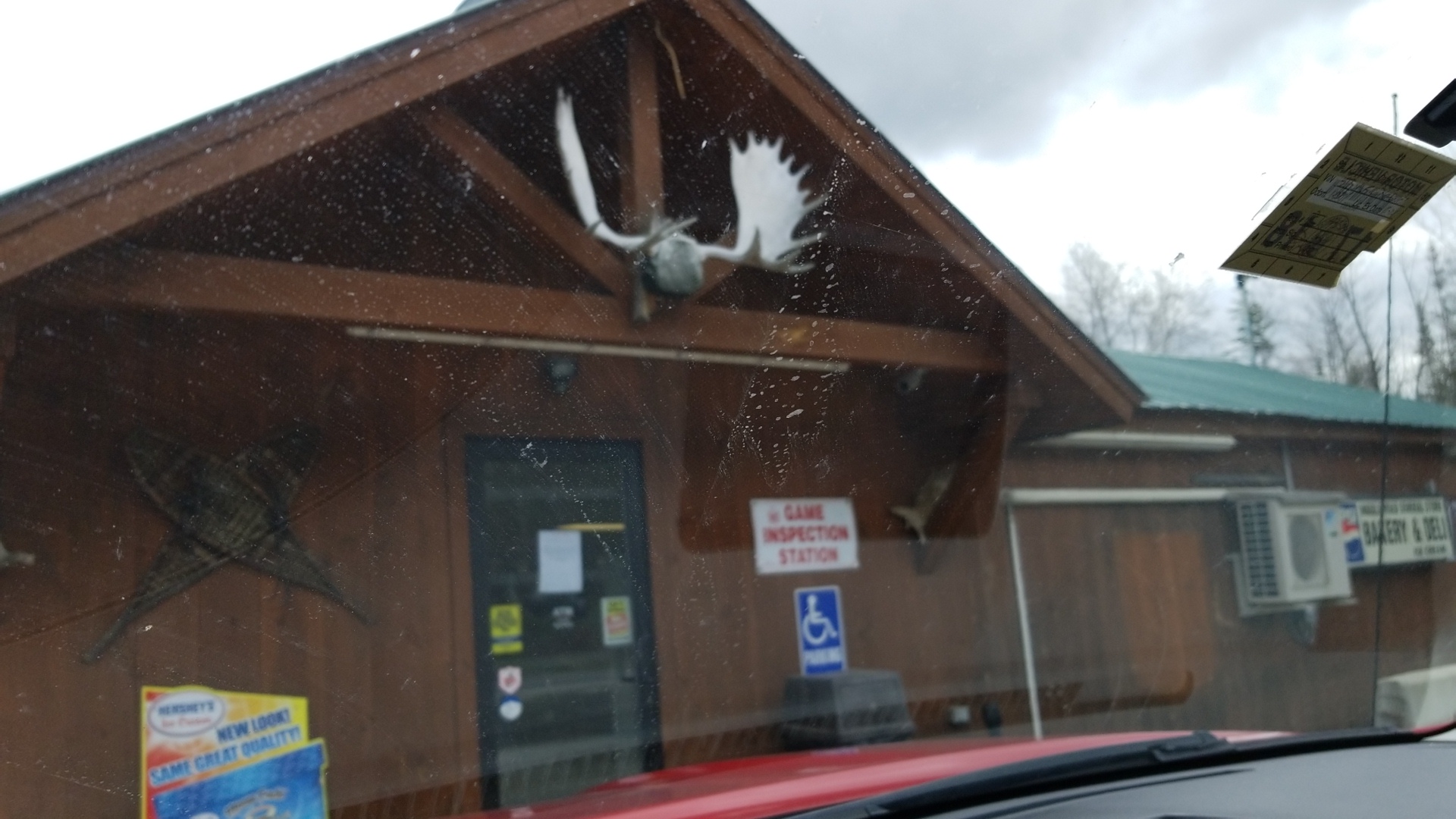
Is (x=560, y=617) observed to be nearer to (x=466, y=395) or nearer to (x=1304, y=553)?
(x=466, y=395)

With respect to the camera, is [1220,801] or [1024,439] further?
[1024,439]

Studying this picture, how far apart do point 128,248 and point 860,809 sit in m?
3.08

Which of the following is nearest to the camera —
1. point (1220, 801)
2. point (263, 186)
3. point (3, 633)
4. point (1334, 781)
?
point (1220, 801)

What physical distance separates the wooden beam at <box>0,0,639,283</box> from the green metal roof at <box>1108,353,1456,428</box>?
2705 millimetres

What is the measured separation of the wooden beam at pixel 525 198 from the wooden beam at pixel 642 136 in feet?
0.67

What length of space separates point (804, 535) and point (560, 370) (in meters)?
1.42

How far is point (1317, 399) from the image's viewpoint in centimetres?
488

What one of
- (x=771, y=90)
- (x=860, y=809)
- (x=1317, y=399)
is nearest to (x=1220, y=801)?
(x=860, y=809)

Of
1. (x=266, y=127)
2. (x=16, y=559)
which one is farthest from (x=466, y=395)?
(x=16, y=559)

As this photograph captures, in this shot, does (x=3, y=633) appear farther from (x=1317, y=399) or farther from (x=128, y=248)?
(x=1317, y=399)

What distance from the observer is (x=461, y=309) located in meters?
4.57

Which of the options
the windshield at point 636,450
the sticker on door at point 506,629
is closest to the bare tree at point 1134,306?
the windshield at point 636,450

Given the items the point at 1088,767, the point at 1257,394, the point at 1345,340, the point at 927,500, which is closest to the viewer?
the point at 1088,767

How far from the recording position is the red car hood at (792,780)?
1.91 m
